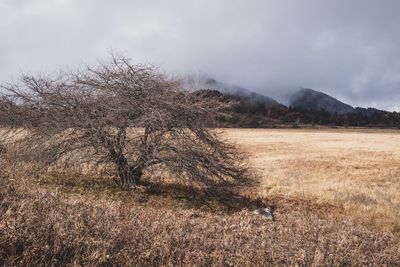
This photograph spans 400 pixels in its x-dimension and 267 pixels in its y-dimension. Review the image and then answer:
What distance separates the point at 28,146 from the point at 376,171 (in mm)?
22640

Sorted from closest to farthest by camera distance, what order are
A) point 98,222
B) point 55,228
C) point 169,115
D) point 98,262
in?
1. point 98,262
2. point 55,228
3. point 98,222
4. point 169,115

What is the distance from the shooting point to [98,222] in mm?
5590

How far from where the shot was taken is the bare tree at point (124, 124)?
1185cm

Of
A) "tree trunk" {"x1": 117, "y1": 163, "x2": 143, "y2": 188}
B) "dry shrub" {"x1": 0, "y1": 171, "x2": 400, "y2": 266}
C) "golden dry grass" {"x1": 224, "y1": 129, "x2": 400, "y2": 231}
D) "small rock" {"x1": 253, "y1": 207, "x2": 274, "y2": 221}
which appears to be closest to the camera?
"dry shrub" {"x1": 0, "y1": 171, "x2": 400, "y2": 266}

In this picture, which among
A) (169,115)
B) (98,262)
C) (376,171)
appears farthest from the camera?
(376,171)

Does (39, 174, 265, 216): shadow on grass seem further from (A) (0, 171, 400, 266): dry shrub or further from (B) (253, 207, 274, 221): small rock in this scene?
(A) (0, 171, 400, 266): dry shrub

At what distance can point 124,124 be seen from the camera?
38.8 feet

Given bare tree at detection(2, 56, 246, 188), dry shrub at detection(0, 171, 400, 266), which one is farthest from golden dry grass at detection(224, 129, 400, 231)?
dry shrub at detection(0, 171, 400, 266)

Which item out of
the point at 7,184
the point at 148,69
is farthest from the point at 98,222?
the point at 148,69

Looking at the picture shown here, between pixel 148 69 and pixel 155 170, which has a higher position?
pixel 148 69

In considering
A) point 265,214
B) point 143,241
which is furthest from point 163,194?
point 143,241

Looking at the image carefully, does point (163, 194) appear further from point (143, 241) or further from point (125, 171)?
point (143, 241)

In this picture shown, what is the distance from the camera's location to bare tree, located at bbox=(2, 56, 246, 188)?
11.9 meters

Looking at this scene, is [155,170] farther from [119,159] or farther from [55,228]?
[55,228]
